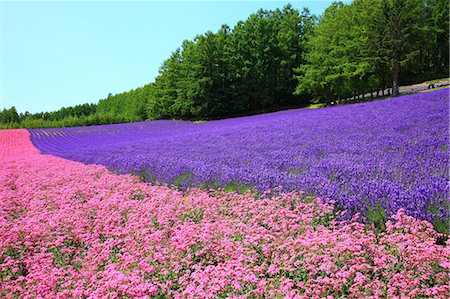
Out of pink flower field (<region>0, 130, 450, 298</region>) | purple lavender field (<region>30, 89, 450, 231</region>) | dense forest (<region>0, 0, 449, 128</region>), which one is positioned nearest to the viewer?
pink flower field (<region>0, 130, 450, 298</region>)

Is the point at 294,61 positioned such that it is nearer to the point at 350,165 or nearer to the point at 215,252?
the point at 350,165

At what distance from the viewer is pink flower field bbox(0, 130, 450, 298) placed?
297 cm

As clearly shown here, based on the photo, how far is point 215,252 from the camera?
3855 mm

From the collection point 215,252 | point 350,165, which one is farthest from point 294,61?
point 215,252

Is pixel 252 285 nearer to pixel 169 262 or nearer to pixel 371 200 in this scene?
pixel 169 262

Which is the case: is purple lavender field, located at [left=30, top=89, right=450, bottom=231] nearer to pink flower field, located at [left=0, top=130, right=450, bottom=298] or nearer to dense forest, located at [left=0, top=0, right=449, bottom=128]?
→ pink flower field, located at [left=0, top=130, right=450, bottom=298]

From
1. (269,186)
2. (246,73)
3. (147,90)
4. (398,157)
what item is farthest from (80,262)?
(147,90)

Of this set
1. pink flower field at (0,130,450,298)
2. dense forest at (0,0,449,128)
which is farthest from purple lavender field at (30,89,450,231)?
dense forest at (0,0,449,128)

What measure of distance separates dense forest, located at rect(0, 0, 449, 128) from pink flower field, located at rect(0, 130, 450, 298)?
26.5 m

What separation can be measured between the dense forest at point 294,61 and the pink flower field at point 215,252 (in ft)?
86.9

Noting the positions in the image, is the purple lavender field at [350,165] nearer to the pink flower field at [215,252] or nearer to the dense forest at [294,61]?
the pink flower field at [215,252]

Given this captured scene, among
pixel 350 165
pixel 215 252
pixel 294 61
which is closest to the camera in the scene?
pixel 215 252

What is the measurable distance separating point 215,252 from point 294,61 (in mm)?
41959

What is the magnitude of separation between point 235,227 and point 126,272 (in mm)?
1496
